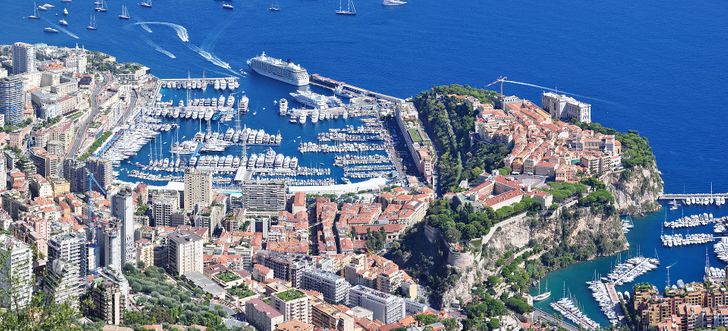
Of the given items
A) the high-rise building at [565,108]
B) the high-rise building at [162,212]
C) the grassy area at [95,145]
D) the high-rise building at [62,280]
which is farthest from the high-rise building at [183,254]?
the high-rise building at [565,108]

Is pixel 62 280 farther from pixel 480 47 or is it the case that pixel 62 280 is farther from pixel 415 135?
pixel 480 47

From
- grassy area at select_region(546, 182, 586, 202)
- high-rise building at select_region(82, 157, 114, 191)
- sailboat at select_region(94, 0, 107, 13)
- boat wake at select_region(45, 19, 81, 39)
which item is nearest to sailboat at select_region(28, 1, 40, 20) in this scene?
boat wake at select_region(45, 19, 81, 39)

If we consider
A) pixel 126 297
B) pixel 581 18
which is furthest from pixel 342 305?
pixel 581 18

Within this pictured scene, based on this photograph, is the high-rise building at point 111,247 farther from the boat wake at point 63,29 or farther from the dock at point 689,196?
the boat wake at point 63,29

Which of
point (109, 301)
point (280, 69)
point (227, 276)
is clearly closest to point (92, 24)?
point (280, 69)

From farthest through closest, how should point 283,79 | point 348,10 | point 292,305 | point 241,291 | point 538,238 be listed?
point 348,10 < point 283,79 < point 538,238 < point 241,291 < point 292,305

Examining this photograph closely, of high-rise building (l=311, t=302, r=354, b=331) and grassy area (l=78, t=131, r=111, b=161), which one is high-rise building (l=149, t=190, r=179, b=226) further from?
high-rise building (l=311, t=302, r=354, b=331)

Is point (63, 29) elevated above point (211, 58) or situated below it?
above
